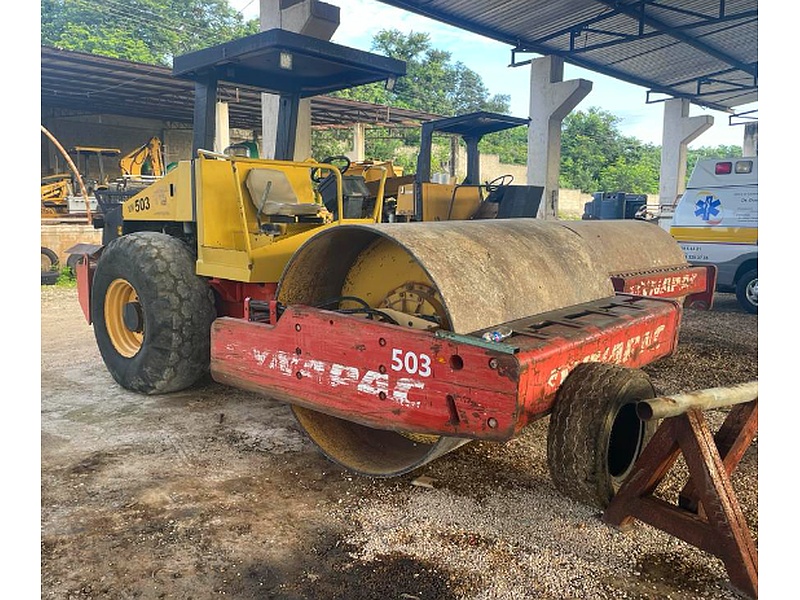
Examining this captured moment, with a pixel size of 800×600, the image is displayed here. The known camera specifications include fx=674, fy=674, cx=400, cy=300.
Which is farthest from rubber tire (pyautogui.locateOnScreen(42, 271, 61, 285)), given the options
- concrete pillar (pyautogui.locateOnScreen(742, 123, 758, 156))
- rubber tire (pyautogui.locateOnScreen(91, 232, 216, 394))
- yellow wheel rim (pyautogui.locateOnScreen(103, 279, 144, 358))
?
concrete pillar (pyautogui.locateOnScreen(742, 123, 758, 156))

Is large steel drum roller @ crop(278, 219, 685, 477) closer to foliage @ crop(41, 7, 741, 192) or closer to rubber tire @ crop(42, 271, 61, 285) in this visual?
rubber tire @ crop(42, 271, 61, 285)

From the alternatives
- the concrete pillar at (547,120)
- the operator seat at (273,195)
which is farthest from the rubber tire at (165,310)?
the concrete pillar at (547,120)

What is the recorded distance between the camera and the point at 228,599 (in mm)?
2453

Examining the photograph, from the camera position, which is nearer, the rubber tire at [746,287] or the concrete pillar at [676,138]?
the rubber tire at [746,287]

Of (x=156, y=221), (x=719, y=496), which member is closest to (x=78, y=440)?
(x=156, y=221)

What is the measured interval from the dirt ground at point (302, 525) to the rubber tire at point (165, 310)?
307 millimetres

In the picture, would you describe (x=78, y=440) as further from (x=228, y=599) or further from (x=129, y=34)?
(x=129, y=34)

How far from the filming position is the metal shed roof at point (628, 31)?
1185 centimetres

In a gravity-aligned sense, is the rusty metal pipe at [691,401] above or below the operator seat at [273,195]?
below

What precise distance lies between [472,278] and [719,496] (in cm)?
131

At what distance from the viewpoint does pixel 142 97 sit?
18.0 meters

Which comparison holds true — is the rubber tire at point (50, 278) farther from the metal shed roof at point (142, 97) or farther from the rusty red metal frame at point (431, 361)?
the rusty red metal frame at point (431, 361)

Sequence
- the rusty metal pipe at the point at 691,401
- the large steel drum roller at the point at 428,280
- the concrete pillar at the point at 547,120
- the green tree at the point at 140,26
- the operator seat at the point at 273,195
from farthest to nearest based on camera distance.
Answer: the green tree at the point at 140,26 → the concrete pillar at the point at 547,120 → the operator seat at the point at 273,195 → the large steel drum roller at the point at 428,280 → the rusty metal pipe at the point at 691,401

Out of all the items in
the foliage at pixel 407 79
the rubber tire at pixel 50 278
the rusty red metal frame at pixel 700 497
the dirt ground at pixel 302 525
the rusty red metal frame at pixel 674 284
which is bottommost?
the dirt ground at pixel 302 525
